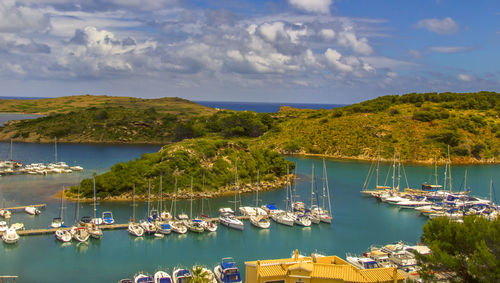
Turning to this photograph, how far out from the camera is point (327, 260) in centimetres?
2405

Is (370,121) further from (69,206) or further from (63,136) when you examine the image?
(63,136)

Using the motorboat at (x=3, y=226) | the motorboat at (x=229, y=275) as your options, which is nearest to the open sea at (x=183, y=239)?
the motorboat at (x=3, y=226)

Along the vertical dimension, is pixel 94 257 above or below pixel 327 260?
below

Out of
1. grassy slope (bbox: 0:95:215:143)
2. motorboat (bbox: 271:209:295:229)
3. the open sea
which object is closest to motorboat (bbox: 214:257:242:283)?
the open sea

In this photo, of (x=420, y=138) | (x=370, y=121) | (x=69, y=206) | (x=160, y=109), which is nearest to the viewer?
(x=69, y=206)

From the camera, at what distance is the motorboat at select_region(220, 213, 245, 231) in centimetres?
4275

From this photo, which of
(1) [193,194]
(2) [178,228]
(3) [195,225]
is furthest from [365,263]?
(1) [193,194]

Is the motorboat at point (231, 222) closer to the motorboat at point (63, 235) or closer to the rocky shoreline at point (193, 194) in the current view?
the rocky shoreline at point (193, 194)

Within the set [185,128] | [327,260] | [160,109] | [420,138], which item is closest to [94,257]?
[327,260]

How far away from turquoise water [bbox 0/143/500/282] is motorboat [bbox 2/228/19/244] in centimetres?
57

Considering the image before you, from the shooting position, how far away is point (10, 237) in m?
37.0

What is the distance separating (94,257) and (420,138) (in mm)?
74766

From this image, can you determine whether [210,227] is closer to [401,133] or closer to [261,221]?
[261,221]

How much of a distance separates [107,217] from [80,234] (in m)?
A: 5.64
